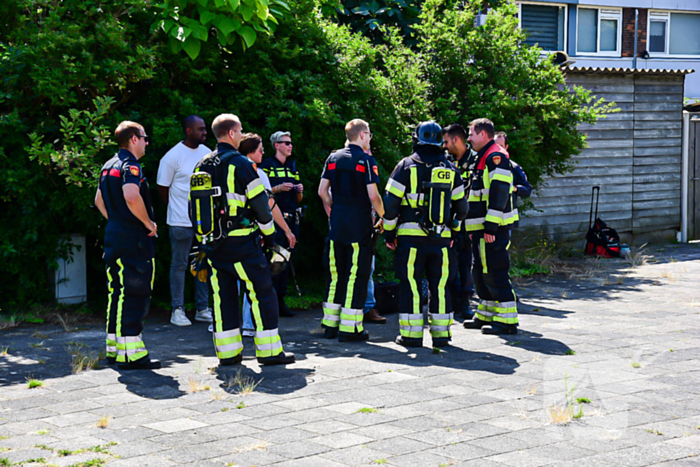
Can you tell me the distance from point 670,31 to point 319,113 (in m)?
21.1

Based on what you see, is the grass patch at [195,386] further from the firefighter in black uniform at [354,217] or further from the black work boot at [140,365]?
the firefighter in black uniform at [354,217]

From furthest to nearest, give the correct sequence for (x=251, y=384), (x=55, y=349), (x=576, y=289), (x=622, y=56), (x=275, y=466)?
(x=622, y=56)
(x=576, y=289)
(x=55, y=349)
(x=251, y=384)
(x=275, y=466)

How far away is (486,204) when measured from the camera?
8.64m

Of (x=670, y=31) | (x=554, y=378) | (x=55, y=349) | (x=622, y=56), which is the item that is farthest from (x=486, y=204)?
(x=670, y=31)

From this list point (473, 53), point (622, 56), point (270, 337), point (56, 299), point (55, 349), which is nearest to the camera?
point (270, 337)

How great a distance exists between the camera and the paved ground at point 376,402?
4824 mm

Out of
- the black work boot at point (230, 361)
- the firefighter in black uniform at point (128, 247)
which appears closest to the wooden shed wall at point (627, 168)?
the black work boot at point (230, 361)

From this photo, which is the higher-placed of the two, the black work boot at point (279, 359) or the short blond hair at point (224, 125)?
the short blond hair at point (224, 125)

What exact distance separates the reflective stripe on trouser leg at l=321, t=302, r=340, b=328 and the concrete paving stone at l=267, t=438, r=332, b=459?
3.45m

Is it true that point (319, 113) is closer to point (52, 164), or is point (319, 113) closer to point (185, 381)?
point (52, 164)

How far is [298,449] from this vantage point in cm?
488

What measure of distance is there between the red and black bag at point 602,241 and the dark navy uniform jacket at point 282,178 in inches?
307

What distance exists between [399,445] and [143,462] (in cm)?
147

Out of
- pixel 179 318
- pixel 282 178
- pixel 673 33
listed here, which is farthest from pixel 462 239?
pixel 673 33
